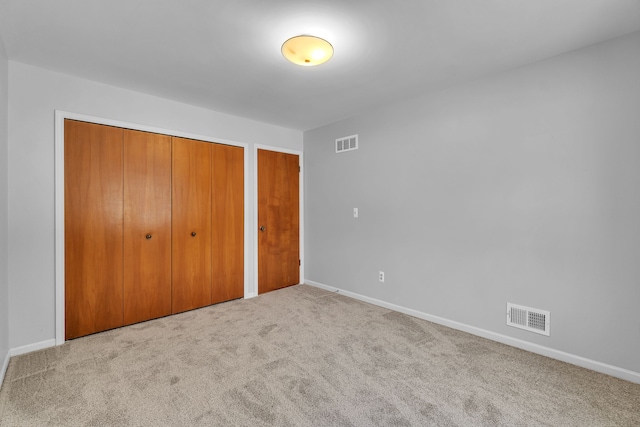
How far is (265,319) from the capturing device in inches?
125

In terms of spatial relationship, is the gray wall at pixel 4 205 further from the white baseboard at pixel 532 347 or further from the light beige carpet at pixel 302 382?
the white baseboard at pixel 532 347

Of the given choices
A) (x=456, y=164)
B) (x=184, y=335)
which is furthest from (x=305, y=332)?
(x=456, y=164)

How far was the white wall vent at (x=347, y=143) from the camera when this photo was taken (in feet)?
12.8

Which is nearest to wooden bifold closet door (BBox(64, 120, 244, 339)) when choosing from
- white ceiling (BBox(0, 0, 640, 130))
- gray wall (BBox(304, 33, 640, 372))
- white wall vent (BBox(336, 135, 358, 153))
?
white ceiling (BBox(0, 0, 640, 130))

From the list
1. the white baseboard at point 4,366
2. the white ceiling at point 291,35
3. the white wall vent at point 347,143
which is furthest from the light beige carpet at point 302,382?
the white ceiling at point 291,35

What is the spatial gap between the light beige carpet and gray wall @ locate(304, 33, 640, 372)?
430mm

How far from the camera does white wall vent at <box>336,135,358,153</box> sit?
153 inches

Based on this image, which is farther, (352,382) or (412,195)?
(412,195)

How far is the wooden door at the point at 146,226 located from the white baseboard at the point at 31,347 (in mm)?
569

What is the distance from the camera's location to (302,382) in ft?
6.62

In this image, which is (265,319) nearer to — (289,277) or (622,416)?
(289,277)

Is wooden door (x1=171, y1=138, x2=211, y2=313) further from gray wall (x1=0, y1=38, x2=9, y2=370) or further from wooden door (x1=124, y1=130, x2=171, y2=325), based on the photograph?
gray wall (x1=0, y1=38, x2=9, y2=370)

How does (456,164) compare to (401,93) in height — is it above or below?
below

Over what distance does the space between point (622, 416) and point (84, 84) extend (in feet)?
15.6
